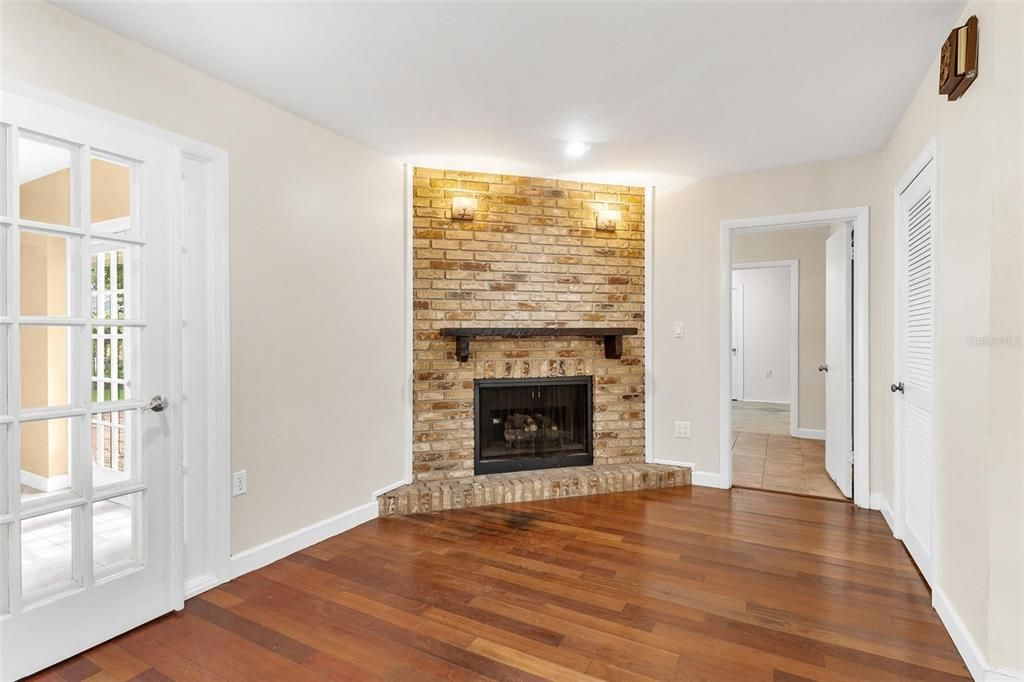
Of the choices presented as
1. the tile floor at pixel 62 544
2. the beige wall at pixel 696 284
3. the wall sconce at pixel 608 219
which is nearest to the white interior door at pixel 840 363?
the beige wall at pixel 696 284

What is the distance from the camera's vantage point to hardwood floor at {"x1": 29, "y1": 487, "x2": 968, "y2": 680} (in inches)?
69.5

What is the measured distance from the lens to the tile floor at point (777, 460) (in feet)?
12.7

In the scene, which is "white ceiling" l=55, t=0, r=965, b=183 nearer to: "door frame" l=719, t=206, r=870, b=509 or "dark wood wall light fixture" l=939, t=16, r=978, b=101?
"dark wood wall light fixture" l=939, t=16, r=978, b=101

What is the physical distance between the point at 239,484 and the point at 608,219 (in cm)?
303

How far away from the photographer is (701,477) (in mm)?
3879

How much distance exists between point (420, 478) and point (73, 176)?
8.37 feet

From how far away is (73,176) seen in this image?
1.87 metres

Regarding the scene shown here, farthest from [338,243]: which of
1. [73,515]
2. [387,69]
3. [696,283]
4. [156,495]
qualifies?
[696,283]

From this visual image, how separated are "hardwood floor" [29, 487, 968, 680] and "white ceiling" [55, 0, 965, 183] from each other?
7.66ft

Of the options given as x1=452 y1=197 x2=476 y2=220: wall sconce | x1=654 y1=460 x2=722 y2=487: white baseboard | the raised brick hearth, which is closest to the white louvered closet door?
x1=654 y1=460 x2=722 y2=487: white baseboard

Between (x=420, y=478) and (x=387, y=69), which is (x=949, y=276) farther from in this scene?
(x=420, y=478)

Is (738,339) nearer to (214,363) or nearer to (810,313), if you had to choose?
(810,313)

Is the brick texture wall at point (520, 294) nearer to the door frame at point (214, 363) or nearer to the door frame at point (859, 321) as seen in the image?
the door frame at point (859, 321)

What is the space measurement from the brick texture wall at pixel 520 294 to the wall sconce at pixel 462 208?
5 cm
